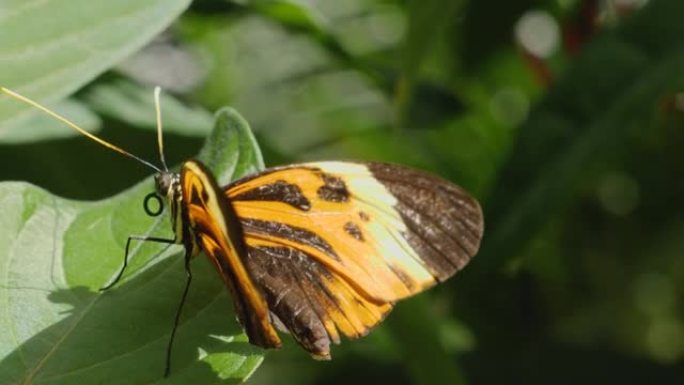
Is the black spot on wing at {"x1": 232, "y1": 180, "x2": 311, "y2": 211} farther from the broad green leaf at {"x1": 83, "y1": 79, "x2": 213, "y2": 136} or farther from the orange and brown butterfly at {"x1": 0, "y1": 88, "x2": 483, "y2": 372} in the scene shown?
the broad green leaf at {"x1": 83, "y1": 79, "x2": 213, "y2": 136}

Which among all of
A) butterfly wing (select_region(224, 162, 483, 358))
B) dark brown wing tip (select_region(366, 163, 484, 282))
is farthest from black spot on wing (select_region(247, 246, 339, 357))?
dark brown wing tip (select_region(366, 163, 484, 282))

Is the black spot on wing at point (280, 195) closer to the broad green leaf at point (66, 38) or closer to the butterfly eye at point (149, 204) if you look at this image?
the butterfly eye at point (149, 204)

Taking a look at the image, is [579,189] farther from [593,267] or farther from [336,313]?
[336,313]

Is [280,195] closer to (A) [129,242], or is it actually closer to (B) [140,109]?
(A) [129,242]

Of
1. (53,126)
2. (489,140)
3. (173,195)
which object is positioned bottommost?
(489,140)

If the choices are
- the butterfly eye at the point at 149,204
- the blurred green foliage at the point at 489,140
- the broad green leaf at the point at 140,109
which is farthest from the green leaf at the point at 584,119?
the butterfly eye at the point at 149,204

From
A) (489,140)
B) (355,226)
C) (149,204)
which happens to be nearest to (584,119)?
(489,140)

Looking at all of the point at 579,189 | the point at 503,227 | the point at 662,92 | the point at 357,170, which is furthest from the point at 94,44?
the point at 579,189
